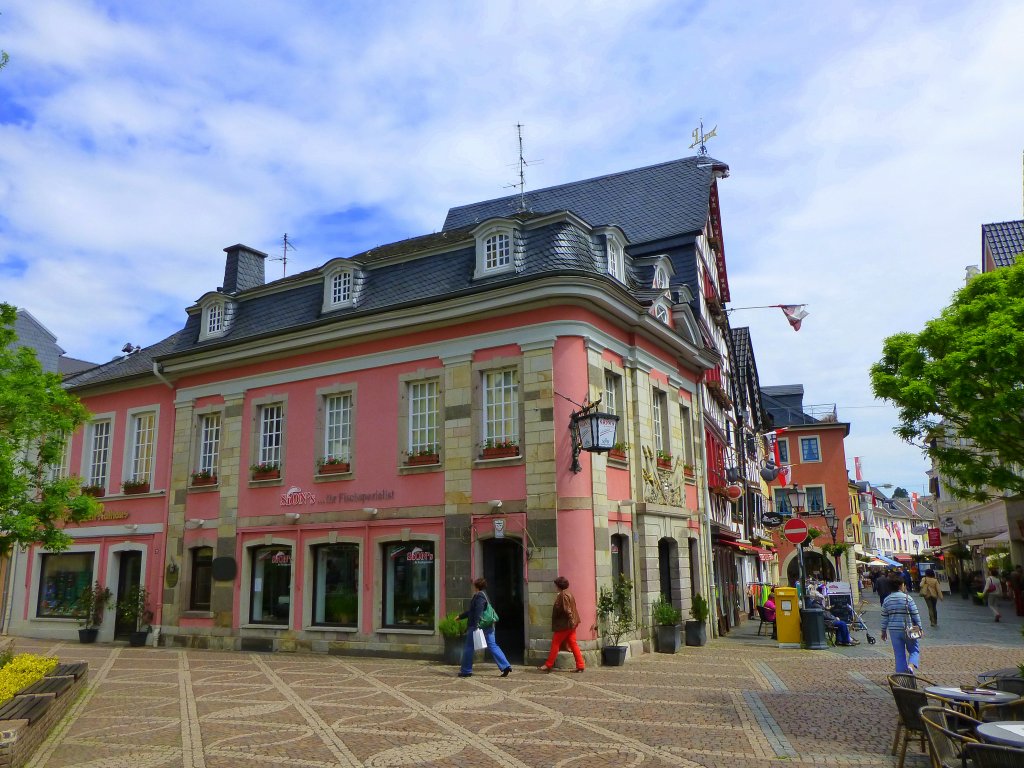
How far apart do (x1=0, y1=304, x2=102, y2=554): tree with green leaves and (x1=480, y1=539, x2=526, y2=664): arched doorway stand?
813cm

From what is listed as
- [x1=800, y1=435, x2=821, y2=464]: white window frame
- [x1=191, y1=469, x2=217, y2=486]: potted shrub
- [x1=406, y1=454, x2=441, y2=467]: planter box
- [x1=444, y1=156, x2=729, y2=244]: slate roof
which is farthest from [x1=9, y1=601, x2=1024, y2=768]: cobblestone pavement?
[x1=800, y1=435, x2=821, y2=464]: white window frame

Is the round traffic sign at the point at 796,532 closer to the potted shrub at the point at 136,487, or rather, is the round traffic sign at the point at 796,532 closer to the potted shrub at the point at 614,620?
the potted shrub at the point at 614,620

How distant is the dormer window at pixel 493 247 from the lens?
55.6ft

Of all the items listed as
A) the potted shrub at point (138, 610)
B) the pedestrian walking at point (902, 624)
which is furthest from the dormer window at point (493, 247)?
the potted shrub at point (138, 610)

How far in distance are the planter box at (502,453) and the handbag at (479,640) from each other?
3.56 m

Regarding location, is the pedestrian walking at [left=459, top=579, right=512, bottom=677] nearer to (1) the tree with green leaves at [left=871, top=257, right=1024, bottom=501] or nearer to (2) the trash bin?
(1) the tree with green leaves at [left=871, top=257, right=1024, bottom=501]

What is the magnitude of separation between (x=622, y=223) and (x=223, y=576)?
14.7m

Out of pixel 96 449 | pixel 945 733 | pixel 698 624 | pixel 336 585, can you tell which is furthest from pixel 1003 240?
pixel 96 449

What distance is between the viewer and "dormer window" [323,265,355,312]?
62.2 ft

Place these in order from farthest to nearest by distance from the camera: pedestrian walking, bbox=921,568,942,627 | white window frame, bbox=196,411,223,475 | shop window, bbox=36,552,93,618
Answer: pedestrian walking, bbox=921,568,942,627 < shop window, bbox=36,552,93,618 < white window frame, bbox=196,411,223,475

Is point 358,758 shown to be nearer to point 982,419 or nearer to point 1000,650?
point 982,419

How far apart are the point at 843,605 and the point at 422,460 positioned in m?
11.6

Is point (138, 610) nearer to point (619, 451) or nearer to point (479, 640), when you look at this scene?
point (479, 640)

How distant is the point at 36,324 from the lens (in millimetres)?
34938
